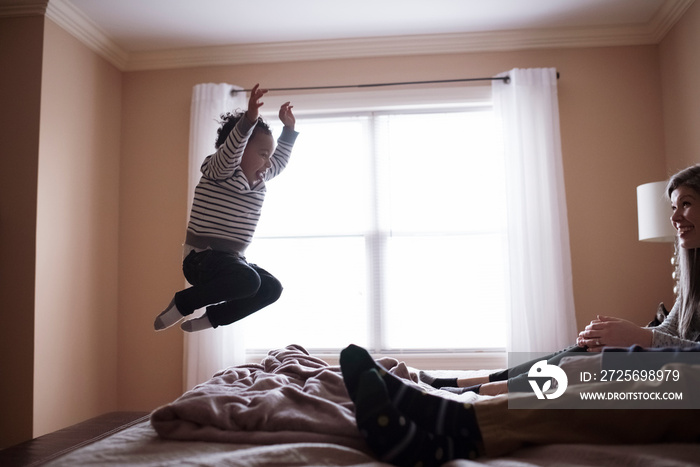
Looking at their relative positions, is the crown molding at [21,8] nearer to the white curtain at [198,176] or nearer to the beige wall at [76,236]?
the beige wall at [76,236]

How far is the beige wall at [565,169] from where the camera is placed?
13.5 ft

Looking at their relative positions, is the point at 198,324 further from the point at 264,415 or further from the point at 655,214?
the point at 655,214

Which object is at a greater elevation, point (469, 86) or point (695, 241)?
point (469, 86)

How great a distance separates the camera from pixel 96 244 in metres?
4.20

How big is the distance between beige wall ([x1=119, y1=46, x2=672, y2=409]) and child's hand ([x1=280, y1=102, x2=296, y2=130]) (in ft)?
5.28

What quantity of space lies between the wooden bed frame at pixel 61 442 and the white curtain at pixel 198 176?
4.11 feet

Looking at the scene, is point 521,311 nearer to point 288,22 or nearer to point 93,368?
point 288,22

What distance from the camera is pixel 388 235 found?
4273mm

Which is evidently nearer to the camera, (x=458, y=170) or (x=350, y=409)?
(x=350, y=409)

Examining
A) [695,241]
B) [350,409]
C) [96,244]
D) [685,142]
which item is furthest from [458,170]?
[350,409]

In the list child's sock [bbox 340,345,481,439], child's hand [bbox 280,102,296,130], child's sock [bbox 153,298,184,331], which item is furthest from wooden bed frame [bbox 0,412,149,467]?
child's hand [bbox 280,102,296,130]

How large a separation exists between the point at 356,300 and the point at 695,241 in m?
2.46

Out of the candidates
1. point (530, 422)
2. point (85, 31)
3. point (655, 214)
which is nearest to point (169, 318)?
point (530, 422)

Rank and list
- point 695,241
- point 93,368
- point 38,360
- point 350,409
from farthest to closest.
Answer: point 93,368
point 38,360
point 695,241
point 350,409
